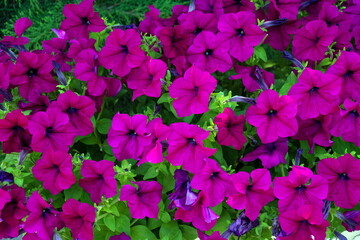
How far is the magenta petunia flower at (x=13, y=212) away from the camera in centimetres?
125

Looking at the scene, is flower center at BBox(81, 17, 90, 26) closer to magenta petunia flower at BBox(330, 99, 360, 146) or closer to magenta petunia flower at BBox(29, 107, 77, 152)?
magenta petunia flower at BBox(29, 107, 77, 152)

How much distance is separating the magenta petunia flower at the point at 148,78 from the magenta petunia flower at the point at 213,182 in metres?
0.25

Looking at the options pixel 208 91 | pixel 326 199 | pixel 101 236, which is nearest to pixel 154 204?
pixel 101 236

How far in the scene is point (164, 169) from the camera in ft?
4.20

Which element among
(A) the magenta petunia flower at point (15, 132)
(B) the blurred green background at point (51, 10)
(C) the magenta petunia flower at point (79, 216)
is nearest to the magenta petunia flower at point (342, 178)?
(C) the magenta petunia flower at point (79, 216)

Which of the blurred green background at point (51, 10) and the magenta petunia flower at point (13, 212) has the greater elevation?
the magenta petunia flower at point (13, 212)

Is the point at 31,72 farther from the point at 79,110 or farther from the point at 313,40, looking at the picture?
the point at 313,40

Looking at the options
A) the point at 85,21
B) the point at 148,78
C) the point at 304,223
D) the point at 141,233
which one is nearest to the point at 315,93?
the point at 304,223

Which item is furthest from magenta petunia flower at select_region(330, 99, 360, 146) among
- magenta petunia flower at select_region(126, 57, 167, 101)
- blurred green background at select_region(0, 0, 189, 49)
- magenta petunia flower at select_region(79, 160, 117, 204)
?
blurred green background at select_region(0, 0, 189, 49)

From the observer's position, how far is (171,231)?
4.36 ft

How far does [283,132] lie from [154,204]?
363 millimetres

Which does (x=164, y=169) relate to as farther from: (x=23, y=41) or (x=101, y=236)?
(x=23, y=41)

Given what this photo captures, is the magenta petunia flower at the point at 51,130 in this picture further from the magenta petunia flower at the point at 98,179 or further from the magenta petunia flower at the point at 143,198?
the magenta petunia flower at the point at 143,198

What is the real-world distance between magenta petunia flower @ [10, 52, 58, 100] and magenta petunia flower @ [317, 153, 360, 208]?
76cm
